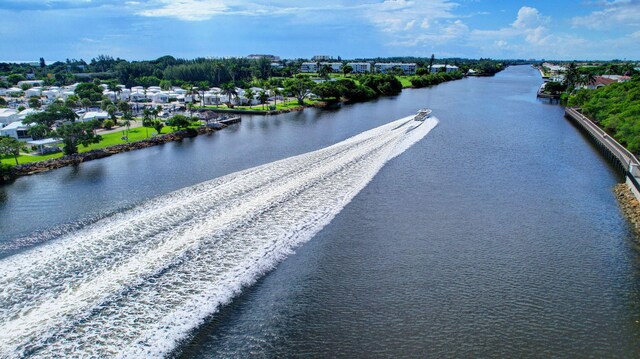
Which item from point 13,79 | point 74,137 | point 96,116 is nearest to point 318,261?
point 74,137

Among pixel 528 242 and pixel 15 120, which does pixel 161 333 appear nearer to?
pixel 528 242

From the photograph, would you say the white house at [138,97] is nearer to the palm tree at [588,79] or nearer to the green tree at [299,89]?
the green tree at [299,89]

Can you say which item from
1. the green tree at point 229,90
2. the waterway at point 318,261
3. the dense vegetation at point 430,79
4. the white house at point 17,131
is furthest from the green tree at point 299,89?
the dense vegetation at point 430,79

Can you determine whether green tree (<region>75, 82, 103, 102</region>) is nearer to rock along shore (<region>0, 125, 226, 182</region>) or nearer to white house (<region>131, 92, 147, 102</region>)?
white house (<region>131, 92, 147, 102</region>)

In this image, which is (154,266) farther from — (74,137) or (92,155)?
(74,137)

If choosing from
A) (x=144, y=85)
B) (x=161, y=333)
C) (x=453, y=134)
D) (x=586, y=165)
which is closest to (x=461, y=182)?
(x=586, y=165)
